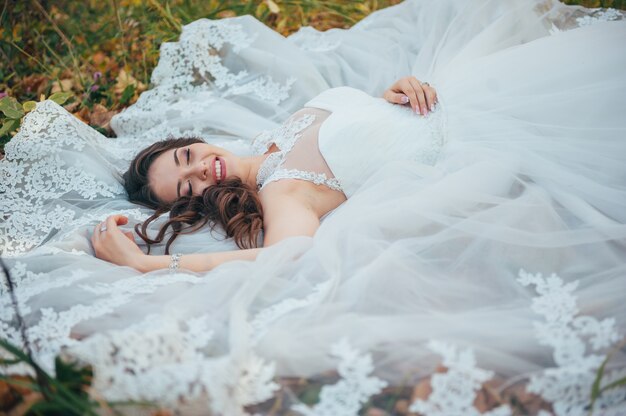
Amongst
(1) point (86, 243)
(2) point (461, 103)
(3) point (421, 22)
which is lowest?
(1) point (86, 243)

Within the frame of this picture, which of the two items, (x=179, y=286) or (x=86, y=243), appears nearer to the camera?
(x=179, y=286)

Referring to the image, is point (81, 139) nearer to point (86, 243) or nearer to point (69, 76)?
point (86, 243)

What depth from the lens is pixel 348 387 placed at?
1.96 meters

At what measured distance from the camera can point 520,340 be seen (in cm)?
204

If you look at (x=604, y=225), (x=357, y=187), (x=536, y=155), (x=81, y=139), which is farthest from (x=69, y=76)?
(x=604, y=225)

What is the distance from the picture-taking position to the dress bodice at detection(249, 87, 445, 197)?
3254mm

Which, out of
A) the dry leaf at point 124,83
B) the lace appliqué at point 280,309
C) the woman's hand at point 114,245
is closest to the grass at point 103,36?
the dry leaf at point 124,83

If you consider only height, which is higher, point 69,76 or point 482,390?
point 69,76

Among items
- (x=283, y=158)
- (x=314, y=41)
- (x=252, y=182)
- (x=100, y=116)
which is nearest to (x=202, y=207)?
(x=252, y=182)

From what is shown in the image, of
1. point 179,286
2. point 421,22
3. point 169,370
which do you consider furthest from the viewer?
point 421,22

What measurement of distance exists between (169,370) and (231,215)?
1.36 meters

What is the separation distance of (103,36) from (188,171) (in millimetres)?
2836

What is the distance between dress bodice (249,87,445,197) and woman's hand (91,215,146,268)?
0.79 m

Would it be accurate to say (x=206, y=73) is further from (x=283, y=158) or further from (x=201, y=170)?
(x=283, y=158)
